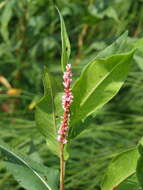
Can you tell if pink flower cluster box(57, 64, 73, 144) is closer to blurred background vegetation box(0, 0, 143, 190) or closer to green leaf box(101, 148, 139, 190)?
green leaf box(101, 148, 139, 190)

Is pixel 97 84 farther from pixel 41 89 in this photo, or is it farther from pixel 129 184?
pixel 41 89

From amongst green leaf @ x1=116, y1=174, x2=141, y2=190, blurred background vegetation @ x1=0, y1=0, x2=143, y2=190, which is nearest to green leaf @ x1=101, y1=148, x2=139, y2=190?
green leaf @ x1=116, y1=174, x2=141, y2=190

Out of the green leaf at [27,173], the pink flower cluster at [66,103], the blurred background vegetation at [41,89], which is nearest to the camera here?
the pink flower cluster at [66,103]

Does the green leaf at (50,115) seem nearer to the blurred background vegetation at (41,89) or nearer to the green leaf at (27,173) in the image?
the green leaf at (27,173)

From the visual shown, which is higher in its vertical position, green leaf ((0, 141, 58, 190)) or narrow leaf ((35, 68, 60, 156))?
narrow leaf ((35, 68, 60, 156))

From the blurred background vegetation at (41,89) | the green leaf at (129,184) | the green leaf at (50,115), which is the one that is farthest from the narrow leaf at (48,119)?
the blurred background vegetation at (41,89)

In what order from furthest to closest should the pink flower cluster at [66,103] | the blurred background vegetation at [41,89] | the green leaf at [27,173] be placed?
the blurred background vegetation at [41,89], the green leaf at [27,173], the pink flower cluster at [66,103]

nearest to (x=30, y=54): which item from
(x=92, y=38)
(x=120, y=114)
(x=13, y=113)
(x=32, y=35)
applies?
(x=32, y=35)
